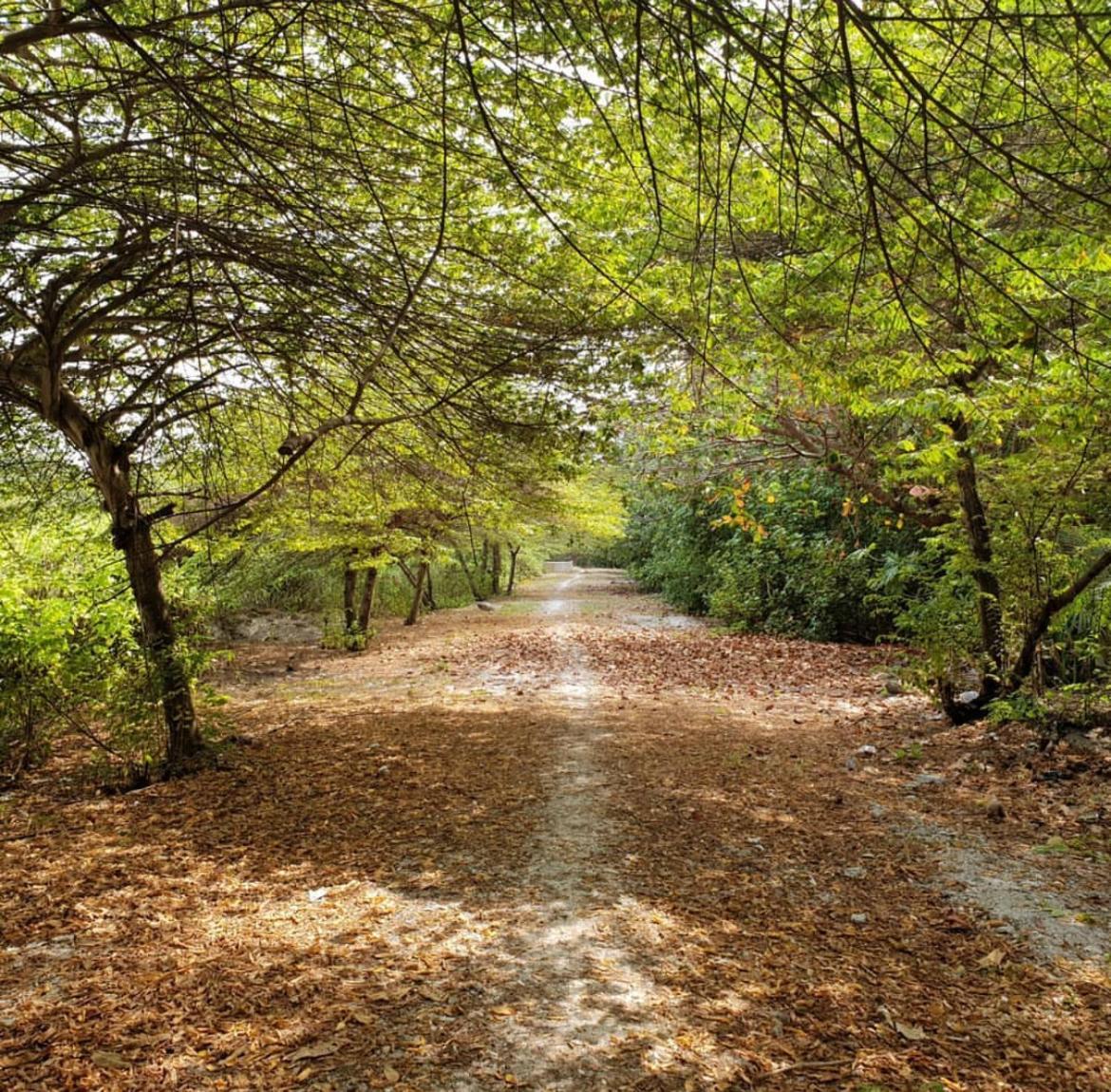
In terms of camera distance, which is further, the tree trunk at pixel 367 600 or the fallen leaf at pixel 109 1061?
the tree trunk at pixel 367 600

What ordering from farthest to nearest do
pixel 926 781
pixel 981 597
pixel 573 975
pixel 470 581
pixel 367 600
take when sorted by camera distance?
1. pixel 470 581
2. pixel 367 600
3. pixel 981 597
4. pixel 926 781
5. pixel 573 975

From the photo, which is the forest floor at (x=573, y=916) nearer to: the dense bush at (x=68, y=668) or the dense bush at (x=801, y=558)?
the dense bush at (x=68, y=668)

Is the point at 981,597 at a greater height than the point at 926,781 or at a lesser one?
greater

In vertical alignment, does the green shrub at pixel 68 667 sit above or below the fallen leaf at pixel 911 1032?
above

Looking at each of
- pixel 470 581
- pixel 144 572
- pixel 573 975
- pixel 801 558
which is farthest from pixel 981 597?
pixel 470 581

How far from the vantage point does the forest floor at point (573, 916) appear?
2.73m

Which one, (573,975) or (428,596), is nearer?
(573,975)

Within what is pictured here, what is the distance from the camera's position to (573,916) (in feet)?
12.5

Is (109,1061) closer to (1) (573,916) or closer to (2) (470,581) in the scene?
(1) (573,916)

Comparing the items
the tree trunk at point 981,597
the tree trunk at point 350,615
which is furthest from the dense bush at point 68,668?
the tree trunk at point 350,615

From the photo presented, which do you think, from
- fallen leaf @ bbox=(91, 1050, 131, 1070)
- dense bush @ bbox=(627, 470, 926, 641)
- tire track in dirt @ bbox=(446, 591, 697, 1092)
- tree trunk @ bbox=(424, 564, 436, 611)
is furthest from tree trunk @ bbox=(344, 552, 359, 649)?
fallen leaf @ bbox=(91, 1050, 131, 1070)

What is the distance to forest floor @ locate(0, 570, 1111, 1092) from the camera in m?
2.73

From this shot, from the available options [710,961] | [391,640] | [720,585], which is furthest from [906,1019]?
[720,585]

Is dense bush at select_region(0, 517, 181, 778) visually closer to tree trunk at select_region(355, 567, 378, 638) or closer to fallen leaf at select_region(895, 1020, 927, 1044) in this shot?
fallen leaf at select_region(895, 1020, 927, 1044)
